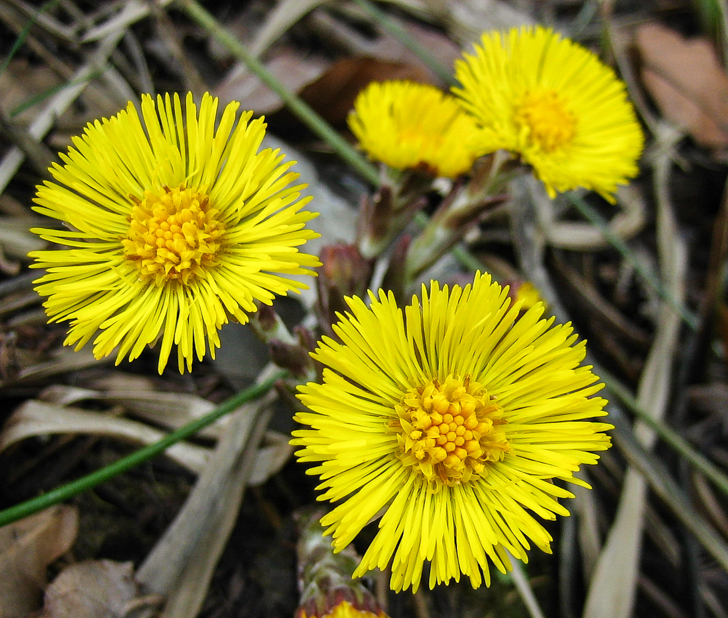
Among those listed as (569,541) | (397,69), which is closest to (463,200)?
(397,69)

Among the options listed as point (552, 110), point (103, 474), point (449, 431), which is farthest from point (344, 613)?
point (552, 110)

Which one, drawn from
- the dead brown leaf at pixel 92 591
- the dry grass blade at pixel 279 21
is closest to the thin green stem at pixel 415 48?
the dry grass blade at pixel 279 21

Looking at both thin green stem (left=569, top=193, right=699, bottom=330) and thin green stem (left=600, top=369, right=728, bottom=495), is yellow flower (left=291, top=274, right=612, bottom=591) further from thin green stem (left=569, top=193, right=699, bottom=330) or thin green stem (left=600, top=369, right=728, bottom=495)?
Result: thin green stem (left=569, top=193, right=699, bottom=330)

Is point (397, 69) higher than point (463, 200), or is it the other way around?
point (397, 69)

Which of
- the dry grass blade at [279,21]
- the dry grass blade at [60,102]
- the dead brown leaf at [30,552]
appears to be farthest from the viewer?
the dry grass blade at [279,21]

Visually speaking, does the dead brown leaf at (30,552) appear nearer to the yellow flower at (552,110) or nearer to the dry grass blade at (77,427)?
the dry grass blade at (77,427)

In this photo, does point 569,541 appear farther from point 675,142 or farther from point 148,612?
point 675,142
